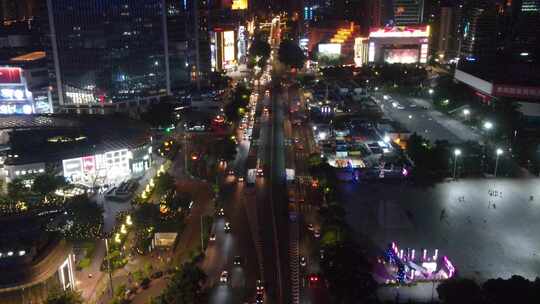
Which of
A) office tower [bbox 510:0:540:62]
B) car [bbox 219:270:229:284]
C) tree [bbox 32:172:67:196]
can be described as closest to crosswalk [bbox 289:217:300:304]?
car [bbox 219:270:229:284]

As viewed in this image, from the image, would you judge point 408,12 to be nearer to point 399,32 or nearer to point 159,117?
point 399,32

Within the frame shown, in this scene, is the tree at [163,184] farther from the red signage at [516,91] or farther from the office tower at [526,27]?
the office tower at [526,27]

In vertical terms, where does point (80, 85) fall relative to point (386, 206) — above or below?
above

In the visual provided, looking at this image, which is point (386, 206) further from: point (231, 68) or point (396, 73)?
point (231, 68)

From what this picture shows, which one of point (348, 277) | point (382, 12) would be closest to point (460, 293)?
point (348, 277)

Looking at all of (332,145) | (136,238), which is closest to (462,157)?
(332,145)

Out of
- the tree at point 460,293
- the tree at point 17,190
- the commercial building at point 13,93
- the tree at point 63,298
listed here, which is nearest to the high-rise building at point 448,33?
the commercial building at point 13,93
